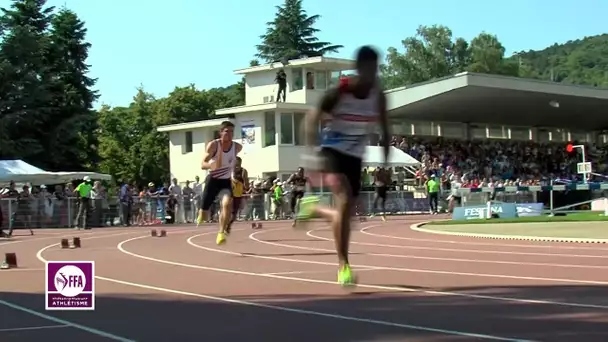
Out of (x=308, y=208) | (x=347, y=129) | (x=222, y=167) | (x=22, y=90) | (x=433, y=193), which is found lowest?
(x=433, y=193)

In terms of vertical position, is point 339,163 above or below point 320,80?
below

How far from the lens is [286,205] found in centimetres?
3825

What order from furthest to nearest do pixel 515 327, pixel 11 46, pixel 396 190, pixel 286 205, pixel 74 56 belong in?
pixel 74 56 < pixel 11 46 < pixel 396 190 < pixel 286 205 < pixel 515 327

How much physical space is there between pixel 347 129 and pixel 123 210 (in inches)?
1059

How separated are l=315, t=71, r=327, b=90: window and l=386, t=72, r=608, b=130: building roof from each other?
858 centimetres

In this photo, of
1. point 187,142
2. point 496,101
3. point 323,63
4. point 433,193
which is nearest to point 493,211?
point 433,193

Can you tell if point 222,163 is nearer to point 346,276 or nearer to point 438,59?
point 346,276

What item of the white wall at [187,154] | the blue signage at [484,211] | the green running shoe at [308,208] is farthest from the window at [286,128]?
the green running shoe at [308,208]

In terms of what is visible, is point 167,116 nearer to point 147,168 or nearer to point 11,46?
point 147,168

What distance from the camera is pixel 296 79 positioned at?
60719 mm

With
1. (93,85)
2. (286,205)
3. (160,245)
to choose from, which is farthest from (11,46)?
(160,245)

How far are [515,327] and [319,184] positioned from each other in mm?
2607

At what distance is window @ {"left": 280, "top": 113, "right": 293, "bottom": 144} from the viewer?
182ft

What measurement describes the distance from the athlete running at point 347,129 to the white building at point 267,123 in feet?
131
